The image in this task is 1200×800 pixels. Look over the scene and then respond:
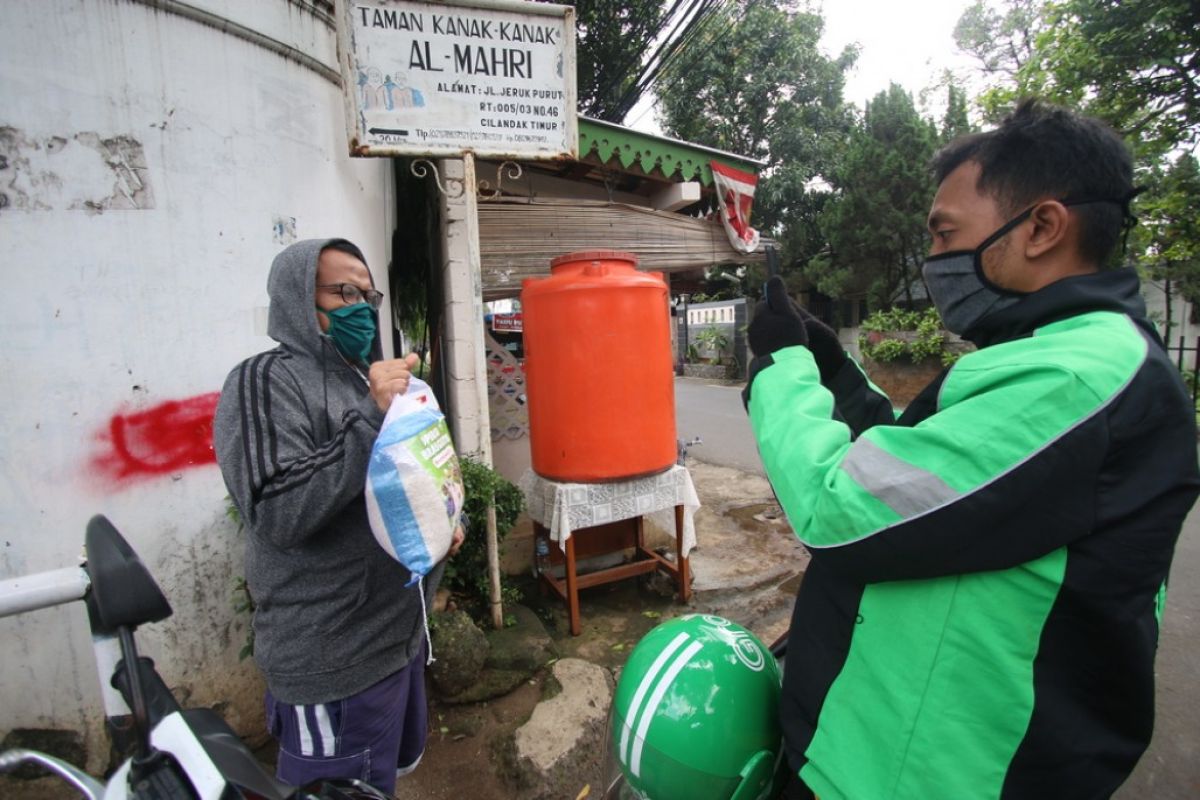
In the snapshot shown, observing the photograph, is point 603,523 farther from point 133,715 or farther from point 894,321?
point 894,321

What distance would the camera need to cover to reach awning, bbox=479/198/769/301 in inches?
153

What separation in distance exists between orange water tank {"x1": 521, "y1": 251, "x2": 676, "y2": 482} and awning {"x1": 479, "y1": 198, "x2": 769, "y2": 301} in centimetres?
39

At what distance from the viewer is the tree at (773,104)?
14930mm

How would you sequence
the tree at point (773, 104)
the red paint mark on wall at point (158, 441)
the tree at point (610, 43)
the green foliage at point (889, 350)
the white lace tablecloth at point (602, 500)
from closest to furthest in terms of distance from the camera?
the red paint mark on wall at point (158, 441) < the white lace tablecloth at point (602, 500) < the tree at point (610, 43) < the green foliage at point (889, 350) < the tree at point (773, 104)

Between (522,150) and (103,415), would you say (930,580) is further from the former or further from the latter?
(522,150)

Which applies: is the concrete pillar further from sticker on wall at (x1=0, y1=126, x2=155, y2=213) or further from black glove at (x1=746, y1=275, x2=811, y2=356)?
black glove at (x1=746, y1=275, x2=811, y2=356)

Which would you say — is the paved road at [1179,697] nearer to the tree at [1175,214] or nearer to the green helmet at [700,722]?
the green helmet at [700,722]

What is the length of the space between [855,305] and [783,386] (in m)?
17.2

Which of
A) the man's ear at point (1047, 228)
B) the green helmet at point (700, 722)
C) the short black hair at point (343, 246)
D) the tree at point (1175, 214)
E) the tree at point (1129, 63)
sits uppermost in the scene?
the tree at point (1129, 63)

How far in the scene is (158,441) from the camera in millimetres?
2354

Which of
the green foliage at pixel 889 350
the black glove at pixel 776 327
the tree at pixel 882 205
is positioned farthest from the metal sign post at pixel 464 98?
the tree at pixel 882 205

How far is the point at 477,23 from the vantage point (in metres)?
2.96

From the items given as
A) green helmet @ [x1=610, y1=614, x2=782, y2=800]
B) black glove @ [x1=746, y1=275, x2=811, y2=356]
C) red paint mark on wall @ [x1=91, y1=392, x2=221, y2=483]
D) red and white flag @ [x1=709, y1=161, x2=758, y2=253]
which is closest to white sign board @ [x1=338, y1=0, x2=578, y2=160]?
red paint mark on wall @ [x1=91, y1=392, x2=221, y2=483]

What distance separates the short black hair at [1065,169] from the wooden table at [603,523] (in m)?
2.73
